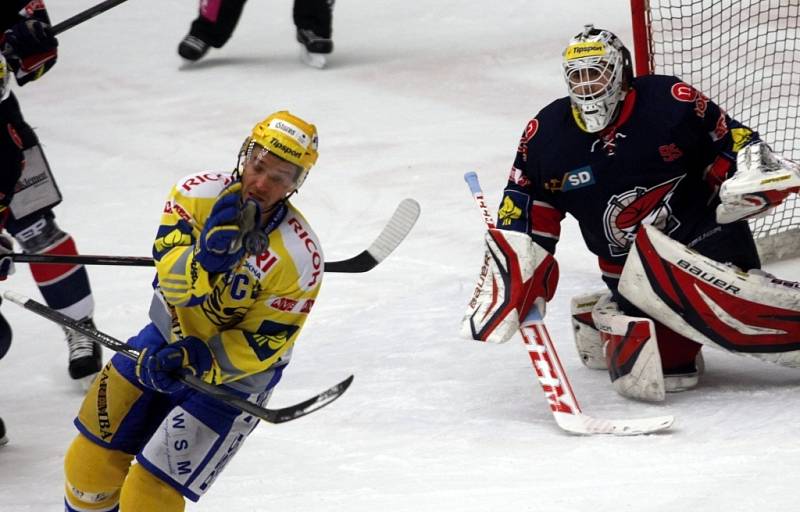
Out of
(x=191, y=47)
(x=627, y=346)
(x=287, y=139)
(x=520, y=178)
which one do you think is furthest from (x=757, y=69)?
(x=287, y=139)

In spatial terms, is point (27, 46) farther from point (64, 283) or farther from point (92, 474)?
point (92, 474)

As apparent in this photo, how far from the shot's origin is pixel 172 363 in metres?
2.77

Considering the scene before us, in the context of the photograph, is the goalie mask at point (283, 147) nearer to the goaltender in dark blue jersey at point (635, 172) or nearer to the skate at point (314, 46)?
the goaltender in dark blue jersey at point (635, 172)

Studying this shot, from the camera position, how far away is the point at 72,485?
2.95 m

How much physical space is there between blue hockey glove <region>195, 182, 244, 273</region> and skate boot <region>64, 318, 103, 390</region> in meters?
1.80

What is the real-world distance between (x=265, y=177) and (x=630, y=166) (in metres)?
1.33

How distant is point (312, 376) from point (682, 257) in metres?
1.27

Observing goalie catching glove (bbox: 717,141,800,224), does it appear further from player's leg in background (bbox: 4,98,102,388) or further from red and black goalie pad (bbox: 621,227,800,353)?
player's leg in background (bbox: 4,98,102,388)

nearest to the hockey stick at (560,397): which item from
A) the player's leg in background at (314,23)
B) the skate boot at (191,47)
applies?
the player's leg in background at (314,23)

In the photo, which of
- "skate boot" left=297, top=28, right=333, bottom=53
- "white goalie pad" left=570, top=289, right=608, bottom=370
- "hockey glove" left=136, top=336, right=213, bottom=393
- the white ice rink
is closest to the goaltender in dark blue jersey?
"white goalie pad" left=570, top=289, right=608, bottom=370

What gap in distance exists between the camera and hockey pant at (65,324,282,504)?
286cm

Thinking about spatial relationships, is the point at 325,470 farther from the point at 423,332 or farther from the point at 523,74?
the point at 523,74

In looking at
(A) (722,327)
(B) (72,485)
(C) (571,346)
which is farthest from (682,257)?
(B) (72,485)

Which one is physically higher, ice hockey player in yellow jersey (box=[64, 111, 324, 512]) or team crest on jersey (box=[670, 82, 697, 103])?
ice hockey player in yellow jersey (box=[64, 111, 324, 512])
